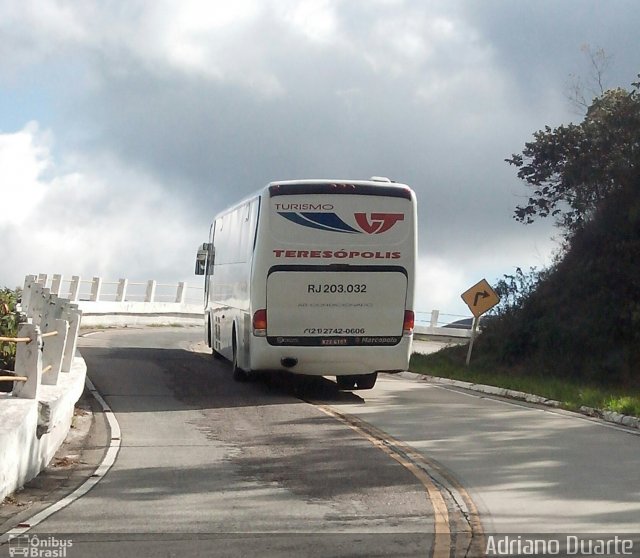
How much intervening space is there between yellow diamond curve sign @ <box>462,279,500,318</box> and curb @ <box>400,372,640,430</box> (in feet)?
8.55

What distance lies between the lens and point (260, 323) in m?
18.4

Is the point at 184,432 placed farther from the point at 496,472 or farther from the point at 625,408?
the point at 625,408

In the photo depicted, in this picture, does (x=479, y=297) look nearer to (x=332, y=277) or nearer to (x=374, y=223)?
(x=374, y=223)

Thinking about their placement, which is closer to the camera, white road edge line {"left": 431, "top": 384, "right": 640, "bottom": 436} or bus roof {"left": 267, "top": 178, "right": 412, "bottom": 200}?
white road edge line {"left": 431, "top": 384, "right": 640, "bottom": 436}

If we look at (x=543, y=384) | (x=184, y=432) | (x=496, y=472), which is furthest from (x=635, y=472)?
(x=543, y=384)

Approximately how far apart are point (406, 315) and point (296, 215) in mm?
2603

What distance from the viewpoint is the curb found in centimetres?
1667

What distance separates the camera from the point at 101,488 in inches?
411

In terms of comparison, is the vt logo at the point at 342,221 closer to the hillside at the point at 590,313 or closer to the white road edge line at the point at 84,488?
the white road edge line at the point at 84,488

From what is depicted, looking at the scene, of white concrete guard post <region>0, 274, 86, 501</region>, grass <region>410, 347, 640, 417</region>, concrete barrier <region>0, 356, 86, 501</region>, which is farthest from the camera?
grass <region>410, 347, 640, 417</region>

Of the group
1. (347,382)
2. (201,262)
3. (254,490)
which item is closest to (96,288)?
(201,262)

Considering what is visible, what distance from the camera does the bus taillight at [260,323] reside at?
60.2 ft

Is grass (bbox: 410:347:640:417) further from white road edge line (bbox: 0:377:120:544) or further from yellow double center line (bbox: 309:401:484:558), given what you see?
white road edge line (bbox: 0:377:120:544)

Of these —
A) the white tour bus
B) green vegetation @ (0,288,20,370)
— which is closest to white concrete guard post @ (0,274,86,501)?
green vegetation @ (0,288,20,370)
